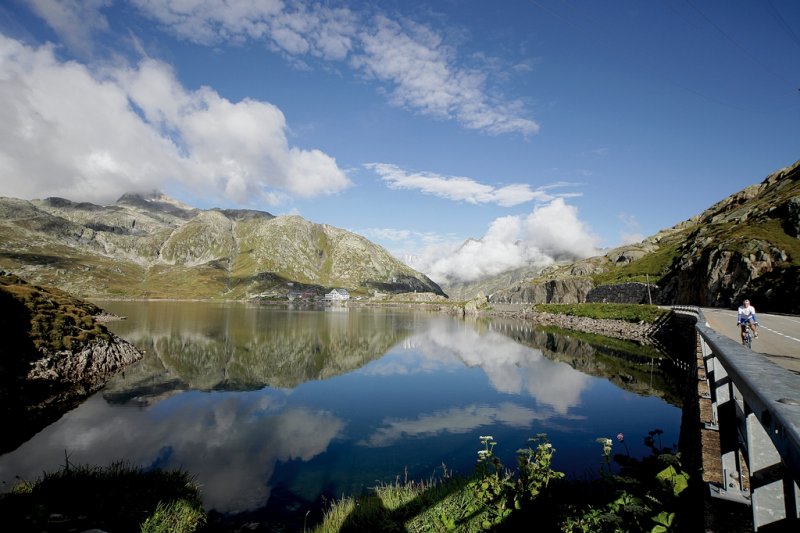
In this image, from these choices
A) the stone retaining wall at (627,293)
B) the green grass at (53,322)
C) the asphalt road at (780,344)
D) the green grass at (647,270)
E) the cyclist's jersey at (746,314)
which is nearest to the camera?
the asphalt road at (780,344)

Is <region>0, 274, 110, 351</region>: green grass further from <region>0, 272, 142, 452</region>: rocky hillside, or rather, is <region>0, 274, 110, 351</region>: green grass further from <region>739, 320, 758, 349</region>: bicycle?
<region>739, 320, 758, 349</region>: bicycle

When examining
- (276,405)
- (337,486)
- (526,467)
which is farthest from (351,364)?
(526,467)

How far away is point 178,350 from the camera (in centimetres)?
6022

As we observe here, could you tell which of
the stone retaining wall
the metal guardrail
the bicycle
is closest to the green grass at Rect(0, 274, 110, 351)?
the metal guardrail

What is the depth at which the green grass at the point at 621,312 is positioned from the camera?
8156cm

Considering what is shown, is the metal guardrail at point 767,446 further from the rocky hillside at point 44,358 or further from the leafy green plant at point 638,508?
the rocky hillside at point 44,358

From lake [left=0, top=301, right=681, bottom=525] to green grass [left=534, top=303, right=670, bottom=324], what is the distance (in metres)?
25.9

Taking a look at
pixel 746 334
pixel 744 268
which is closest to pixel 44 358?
pixel 746 334

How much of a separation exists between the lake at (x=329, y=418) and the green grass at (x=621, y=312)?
25.9 m

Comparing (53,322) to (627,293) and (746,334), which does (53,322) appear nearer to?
(746,334)

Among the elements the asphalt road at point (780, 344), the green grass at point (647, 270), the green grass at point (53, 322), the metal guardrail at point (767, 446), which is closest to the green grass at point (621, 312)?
the green grass at point (647, 270)

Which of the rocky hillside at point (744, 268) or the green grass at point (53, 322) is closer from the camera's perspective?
the green grass at point (53, 322)

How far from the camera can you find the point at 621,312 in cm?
9644

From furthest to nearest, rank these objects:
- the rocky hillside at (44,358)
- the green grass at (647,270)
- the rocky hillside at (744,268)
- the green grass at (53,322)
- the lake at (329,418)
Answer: the green grass at (647,270)
the rocky hillside at (744,268)
the green grass at (53,322)
the rocky hillside at (44,358)
the lake at (329,418)
